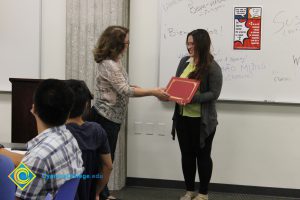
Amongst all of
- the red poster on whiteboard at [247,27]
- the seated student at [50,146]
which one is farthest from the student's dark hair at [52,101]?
the red poster on whiteboard at [247,27]

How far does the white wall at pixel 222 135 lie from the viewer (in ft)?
12.2

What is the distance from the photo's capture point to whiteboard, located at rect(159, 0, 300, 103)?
358 cm

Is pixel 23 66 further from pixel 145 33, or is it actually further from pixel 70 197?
pixel 70 197

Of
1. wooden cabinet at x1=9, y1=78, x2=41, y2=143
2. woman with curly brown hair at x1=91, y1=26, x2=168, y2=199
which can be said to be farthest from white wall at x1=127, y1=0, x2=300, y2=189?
wooden cabinet at x1=9, y1=78, x2=41, y2=143

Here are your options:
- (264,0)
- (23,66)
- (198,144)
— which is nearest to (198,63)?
(198,144)

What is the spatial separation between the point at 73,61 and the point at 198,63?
120 cm

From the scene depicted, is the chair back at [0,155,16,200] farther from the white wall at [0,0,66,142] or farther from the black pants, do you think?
the white wall at [0,0,66,142]

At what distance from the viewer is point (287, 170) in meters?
3.75

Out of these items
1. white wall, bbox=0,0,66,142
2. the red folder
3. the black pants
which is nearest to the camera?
the red folder

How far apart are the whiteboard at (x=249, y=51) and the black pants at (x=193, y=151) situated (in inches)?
22.8

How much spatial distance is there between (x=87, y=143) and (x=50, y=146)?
0.42 meters

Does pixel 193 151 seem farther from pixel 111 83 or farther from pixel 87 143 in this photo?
pixel 87 143

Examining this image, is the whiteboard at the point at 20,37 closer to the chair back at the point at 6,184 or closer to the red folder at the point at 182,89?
the red folder at the point at 182,89

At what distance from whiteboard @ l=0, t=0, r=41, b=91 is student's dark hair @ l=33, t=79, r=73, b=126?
8.19 feet
